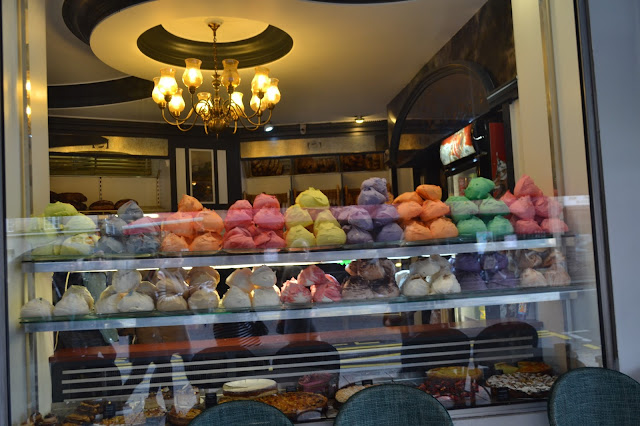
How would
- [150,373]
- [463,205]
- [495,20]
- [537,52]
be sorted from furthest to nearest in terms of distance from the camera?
[495,20], [537,52], [463,205], [150,373]

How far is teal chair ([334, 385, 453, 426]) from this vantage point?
201 cm

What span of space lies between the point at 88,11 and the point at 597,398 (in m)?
3.75

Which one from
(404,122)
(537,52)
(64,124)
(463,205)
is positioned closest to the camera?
(463,205)

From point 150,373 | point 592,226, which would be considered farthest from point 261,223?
point 592,226

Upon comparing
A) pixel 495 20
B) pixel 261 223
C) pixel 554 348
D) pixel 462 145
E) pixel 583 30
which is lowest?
pixel 554 348

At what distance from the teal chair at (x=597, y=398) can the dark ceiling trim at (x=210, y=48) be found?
10.4ft

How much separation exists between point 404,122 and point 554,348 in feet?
9.80

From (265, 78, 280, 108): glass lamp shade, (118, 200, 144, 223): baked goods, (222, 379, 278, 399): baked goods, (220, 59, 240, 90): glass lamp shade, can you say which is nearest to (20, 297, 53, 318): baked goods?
(118, 200, 144, 223): baked goods

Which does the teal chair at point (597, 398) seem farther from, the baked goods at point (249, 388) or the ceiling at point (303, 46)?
the ceiling at point (303, 46)

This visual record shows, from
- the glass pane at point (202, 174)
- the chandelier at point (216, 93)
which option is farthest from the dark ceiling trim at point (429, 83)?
the glass pane at point (202, 174)

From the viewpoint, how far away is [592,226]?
2.57 metres

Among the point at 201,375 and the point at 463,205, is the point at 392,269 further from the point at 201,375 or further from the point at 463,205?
the point at 201,375

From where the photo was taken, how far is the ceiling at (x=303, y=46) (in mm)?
3703

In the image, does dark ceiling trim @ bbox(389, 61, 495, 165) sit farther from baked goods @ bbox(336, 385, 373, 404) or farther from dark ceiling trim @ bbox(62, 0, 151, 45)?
dark ceiling trim @ bbox(62, 0, 151, 45)
